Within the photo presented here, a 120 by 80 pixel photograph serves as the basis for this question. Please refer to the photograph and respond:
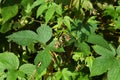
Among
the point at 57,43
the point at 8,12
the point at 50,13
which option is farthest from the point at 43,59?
the point at 8,12

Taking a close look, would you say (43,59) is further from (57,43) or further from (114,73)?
(114,73)

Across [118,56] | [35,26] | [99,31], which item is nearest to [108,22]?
[99,31]

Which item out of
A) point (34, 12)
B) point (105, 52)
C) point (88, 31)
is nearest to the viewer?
point (105, 52)

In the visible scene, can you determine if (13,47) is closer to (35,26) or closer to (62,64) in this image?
(35,26)

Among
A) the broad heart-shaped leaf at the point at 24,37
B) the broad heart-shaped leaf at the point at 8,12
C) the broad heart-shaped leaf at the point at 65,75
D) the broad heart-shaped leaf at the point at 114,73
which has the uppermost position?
the broad heart-shaped leaf at the point at 8,12

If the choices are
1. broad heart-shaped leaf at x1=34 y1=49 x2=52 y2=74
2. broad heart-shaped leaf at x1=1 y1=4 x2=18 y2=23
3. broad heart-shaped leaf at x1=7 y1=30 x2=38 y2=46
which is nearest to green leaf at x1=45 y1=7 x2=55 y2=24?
broad heart-shaped leaf at x1=7 y1=30 x2=38 y2=46

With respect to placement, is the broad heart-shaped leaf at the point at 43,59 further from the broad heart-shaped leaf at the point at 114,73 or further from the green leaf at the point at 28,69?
the broad heart-shaped leaf at the point at 114,73

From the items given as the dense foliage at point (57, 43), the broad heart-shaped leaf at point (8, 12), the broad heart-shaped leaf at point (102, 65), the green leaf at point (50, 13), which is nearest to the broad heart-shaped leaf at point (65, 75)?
the dense foliage at point (57, 43)
